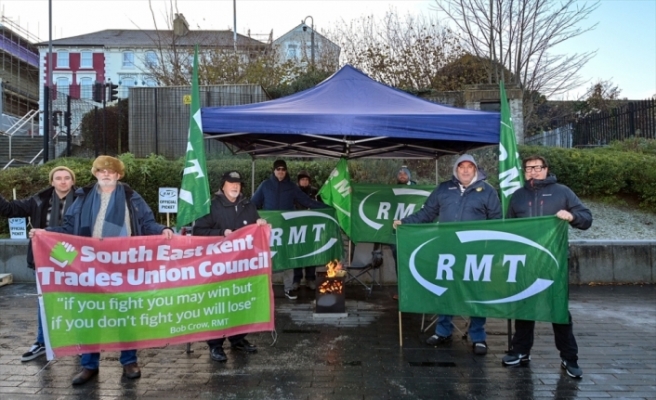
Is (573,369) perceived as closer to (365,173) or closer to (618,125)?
(365,173)

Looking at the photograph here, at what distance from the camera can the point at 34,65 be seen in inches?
2120

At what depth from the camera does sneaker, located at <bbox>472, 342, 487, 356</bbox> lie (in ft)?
17.9

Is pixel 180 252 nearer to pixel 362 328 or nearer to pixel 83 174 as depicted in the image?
pixel 362 328

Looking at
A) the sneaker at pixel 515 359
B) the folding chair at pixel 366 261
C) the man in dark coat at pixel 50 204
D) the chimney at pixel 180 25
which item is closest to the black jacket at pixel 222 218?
the man in dark coat at pixel 50 204

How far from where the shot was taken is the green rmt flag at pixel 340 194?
8227 millimetres

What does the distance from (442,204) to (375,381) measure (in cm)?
198

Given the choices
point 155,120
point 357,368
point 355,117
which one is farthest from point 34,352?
point 155,120

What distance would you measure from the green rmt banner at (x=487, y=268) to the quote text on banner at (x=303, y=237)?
2621 millimetres

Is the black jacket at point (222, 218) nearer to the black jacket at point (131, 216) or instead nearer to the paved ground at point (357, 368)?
the black jacket at point (131, 216)

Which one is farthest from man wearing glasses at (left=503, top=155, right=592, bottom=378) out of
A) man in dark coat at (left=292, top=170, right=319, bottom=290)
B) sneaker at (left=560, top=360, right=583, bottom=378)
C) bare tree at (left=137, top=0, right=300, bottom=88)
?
bare tree at (left=137, top=0, right=300, bottom=88)

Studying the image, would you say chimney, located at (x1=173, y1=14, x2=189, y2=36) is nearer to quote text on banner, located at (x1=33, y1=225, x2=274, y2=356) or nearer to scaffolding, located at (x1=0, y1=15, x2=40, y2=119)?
quote text on banner, located at (x1=33, y1=225, x2=274, y2=356)

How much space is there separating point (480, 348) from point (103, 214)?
12.5 ft

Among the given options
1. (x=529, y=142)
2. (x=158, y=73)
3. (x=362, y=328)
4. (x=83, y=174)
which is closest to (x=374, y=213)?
(x=362, y=328)

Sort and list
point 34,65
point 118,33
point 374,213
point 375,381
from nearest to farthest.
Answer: point 375,381 → point 374,213 → point 34,65 → point 118,33
